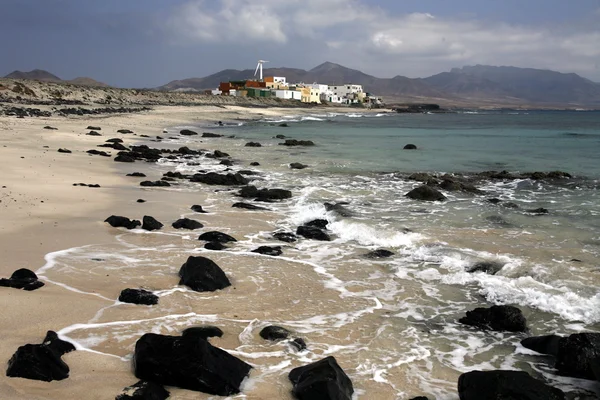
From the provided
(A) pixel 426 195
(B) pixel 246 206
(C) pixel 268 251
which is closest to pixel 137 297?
(C) pixel 268 251

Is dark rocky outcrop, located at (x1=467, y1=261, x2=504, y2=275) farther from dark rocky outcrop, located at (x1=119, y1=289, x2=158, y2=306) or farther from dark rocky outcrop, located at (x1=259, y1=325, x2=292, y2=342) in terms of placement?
dark rocky outcrop, located at (x1=119, y1=289, x2=158, y2=306)

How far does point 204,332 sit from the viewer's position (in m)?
5.30

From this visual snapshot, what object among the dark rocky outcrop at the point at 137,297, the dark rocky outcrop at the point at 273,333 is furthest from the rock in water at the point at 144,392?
the dark rocky outcrop at the point at 137,297

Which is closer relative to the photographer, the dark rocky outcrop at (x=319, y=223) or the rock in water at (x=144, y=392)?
the rock in water at (x=144, y=392)

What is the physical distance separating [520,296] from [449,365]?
242cm

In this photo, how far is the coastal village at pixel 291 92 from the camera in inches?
4750

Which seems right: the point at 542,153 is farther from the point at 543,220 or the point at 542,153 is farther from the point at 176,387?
the point at 176,387

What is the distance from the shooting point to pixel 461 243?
9.64 metres

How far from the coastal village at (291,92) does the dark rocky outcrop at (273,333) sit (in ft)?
374

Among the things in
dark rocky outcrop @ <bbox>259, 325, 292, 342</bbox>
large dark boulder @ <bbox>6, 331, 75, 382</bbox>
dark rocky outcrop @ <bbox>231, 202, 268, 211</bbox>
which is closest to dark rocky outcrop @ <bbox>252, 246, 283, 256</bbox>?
dark rocky outcrop @ <bbox>259, 325, 292, 342</bbox>

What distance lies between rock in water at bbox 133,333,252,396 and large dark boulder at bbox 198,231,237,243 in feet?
14.9

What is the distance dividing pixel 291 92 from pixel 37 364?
407ft

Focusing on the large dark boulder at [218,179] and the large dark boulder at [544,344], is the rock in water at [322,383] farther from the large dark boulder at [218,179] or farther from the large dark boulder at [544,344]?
the large dark boulder at [218,179]

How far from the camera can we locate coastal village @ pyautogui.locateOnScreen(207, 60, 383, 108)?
396 ft
